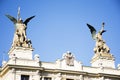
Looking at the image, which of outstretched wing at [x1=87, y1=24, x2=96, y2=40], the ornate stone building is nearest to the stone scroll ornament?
the ornate stone building

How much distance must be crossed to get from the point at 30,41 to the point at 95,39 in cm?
1056

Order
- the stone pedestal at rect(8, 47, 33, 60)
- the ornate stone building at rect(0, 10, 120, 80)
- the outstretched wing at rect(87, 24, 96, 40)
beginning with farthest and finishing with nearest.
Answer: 1. the outstretched wing at rect(87, 24, 96, 40)
2. the stone pedestal at rect(8, 47, 33, 60)
3. the ornate stone building at rect(0, 10, 120, 80)

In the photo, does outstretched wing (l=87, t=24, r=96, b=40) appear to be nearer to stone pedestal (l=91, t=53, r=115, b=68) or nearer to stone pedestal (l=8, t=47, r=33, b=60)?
stone pedestal (l=91, t=53, r=115, b=68)

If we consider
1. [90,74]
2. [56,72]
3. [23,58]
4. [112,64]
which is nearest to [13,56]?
[23,58]

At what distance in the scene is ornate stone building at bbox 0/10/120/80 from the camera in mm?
50969

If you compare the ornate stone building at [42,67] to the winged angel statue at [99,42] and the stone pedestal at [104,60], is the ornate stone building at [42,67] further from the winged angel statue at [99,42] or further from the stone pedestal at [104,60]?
the winged angel statue at [99,42]

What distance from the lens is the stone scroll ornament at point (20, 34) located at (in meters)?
Answer: 53.3

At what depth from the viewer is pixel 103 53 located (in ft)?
190

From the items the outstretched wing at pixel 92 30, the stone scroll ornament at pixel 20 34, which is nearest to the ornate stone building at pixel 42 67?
the stone scroll ornament at pixel 20 34

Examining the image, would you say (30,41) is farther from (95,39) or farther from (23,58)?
(95,39)

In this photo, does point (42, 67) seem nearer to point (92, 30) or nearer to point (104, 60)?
point (104, 60)

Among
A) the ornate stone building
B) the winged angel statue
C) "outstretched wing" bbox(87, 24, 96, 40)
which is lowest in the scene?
the ornate stone building

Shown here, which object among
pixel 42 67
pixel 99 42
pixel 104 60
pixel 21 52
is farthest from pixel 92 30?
pixel 21 52

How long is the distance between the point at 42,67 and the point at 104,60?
1018 centimetres
